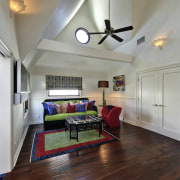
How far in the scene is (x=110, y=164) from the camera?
184 cm

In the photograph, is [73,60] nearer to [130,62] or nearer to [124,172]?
[130,62]

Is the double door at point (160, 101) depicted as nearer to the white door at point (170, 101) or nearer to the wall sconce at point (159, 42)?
the white door at point (170, 101)

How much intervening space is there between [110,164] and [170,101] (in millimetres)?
2483

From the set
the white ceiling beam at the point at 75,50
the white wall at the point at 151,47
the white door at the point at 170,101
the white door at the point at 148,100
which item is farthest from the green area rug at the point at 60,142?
→ the white ceiling beam at the point at 75,50

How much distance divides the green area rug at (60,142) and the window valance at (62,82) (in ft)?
6.62

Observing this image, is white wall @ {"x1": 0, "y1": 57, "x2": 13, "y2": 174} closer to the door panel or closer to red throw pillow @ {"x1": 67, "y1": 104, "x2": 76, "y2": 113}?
red throw pillow @ {"x1": 67, "y1": 104, "x2": 76, "y2": 113}

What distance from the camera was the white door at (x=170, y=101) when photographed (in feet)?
9.15

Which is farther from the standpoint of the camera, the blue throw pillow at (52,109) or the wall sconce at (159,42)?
the blue throw pillow at (52,109)

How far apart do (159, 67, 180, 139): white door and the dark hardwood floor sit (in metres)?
0.46

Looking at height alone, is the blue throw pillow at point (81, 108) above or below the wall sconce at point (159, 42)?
below

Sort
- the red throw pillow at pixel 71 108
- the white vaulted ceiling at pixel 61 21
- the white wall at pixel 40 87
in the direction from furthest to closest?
the white wall at pixel 40 87 → the red throw pillow at pixel 71 108 → the white vaulted ceiling at pixel 61 21

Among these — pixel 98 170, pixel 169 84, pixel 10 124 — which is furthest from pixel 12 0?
pixel 169 84

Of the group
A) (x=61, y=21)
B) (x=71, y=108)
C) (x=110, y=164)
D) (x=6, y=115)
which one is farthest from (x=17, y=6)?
(x=110, y=164)

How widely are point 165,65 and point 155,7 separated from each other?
1.93 metres
